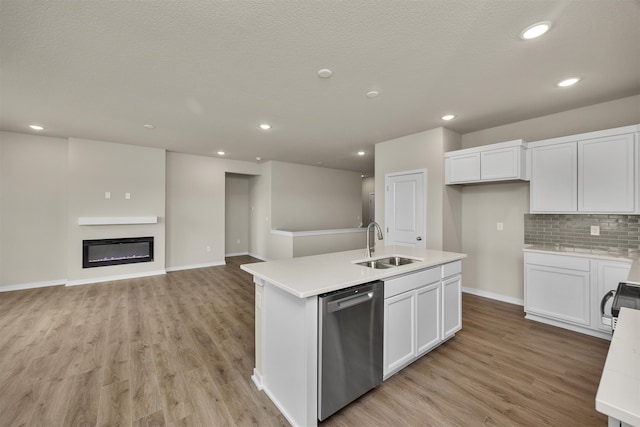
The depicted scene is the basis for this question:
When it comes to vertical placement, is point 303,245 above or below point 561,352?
above

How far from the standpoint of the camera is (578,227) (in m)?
3.28

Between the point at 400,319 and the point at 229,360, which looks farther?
the point at 229,360

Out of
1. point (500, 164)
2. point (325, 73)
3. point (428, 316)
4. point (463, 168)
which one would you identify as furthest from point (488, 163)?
point (325, 73)

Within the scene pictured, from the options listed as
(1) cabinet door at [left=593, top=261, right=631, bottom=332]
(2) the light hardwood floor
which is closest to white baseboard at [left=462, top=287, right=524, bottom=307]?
(2) the light hardwood floor

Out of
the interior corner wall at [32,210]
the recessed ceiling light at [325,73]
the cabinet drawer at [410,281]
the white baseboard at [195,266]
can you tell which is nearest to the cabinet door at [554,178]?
the cabinet drawer at [410,281]

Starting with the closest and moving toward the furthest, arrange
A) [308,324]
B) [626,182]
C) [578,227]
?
[308,324] → [626,182] → [578,227]

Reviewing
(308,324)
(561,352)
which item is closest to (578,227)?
(561,352)

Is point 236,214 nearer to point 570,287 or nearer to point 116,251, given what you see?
point 116,251

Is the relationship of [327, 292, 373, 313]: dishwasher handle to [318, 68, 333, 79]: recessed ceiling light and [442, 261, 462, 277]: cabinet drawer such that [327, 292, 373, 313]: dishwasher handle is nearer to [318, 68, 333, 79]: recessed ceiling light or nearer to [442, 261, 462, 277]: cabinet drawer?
[442, 261, 462, 277]: cabinet drawer

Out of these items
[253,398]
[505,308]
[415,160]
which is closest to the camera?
[253,398]

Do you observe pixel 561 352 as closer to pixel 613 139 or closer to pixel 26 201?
pixel 613 139

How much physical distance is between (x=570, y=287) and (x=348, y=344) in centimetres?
285

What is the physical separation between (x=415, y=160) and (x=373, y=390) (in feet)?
11.1

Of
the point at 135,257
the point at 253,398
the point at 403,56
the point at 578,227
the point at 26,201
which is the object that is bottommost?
the point at 253,398
